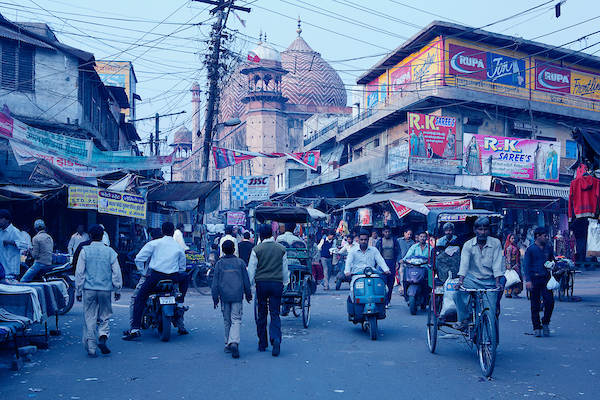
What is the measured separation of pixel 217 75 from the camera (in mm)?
19375

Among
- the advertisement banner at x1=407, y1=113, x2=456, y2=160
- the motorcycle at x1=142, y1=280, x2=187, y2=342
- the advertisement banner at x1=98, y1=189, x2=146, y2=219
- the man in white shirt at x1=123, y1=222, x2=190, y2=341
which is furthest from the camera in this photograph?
the advertisement banner at x1=407, y1=113, x2=456, y2=160

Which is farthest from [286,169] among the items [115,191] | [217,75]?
[115,191]

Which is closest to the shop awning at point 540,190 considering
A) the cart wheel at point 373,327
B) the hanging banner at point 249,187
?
the hanging banner at point 249,187

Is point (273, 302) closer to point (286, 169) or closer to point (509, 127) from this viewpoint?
point (509, 127)

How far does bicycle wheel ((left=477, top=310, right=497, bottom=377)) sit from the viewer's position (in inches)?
221

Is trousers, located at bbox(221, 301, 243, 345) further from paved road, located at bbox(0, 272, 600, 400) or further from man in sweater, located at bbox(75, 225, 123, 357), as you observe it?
man in sweater, located at bbox(75, 225, 123, 357)

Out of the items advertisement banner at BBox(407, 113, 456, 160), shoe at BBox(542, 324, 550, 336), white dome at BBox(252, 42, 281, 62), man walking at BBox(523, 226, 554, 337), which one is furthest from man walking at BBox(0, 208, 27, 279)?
white dome at BBox(252, 42, 281, 62)

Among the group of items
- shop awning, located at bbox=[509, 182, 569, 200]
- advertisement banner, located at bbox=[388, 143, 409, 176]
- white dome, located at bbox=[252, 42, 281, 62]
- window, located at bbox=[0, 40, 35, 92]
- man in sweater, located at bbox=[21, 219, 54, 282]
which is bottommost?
man in sweater, located at bbox=[21, 219, 54, 282]

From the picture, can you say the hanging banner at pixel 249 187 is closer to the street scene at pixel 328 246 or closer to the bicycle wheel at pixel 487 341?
the street scene at pixel 328 246

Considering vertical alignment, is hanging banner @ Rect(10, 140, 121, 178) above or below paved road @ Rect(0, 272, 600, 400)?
above

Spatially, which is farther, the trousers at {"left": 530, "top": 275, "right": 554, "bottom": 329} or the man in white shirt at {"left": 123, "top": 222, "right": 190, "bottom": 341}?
the trousers at {"left": 530, "top": 275, "right": 554, "bottom": 329}

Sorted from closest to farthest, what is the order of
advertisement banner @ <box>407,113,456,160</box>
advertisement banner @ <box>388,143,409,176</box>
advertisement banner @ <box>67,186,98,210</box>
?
advertisement banner @ <box>67,186,98,210</box> → advertisement banner @ <box>407,113,456,160</box> → advertisement banner @ <box>388,143,409,176</box>

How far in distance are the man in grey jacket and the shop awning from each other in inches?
631

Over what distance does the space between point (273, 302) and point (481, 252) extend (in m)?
2.66
